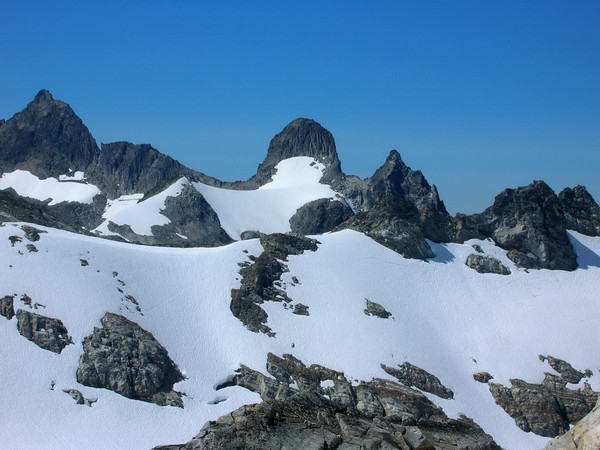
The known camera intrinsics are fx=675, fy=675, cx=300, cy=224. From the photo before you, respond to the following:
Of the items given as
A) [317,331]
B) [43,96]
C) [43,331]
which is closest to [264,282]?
[317,331]

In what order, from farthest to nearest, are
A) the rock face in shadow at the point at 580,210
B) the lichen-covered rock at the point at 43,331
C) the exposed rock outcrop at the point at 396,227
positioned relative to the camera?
the rock face in shadow at the point at 580,210 < the exposed rock outcrop at the point at 396,227 < the lichen-covered rock at the point at 43,331

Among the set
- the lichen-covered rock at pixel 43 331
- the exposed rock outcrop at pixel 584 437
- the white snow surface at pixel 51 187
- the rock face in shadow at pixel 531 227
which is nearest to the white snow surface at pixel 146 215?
the white snow surface at pixel 51 187

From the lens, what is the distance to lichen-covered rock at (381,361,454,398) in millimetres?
57531

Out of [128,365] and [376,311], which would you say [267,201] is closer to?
[376,311]

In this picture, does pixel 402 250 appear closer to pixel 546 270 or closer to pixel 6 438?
pixel 546 270

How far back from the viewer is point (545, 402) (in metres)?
58.0

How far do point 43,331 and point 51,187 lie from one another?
138 metres

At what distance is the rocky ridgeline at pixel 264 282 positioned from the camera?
61781mm

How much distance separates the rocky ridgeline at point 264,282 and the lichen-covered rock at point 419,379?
10533 millimetres

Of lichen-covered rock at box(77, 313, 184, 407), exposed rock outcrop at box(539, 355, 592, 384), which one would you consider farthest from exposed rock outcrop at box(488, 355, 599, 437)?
lichen-covered rock at box(77, 313, 184, 407)

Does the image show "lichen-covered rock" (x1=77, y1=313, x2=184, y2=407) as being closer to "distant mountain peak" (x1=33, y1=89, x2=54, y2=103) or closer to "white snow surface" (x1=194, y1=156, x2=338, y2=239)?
"white snow surface" (x1=194, y1=156, x2=338, y2=239)

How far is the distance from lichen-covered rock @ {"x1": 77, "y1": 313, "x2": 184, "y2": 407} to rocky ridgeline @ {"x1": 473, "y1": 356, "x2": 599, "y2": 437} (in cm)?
2798

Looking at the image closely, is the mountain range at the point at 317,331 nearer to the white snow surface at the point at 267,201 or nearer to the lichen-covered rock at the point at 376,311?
the lichen-covered rock at the point at 376,311

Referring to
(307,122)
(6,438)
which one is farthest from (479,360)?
(307,122)
